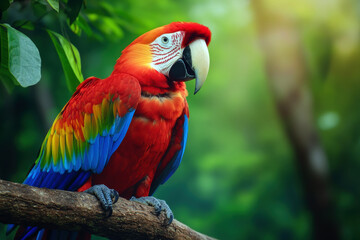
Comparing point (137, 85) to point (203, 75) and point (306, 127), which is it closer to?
point (203, 75)

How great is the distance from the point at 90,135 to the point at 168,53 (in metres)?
0.32

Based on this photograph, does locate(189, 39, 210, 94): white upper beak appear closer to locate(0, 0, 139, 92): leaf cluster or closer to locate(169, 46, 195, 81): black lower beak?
locate(169, 46, 195, 81): black lower beak

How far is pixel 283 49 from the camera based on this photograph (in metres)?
2.45

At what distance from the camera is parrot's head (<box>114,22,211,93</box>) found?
107cm

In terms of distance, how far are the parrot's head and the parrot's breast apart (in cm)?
5

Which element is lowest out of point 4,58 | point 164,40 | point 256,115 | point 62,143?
point 256,115

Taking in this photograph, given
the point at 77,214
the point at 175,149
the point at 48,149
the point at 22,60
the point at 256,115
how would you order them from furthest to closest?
the point at 256,115
the point at 175,149
the point at 48,149
the point at 77,214
the point at 22,60

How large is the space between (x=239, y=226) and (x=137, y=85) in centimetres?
192

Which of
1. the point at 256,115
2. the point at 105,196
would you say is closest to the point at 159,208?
the point at 105,196

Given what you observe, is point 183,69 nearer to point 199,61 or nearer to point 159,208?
point 199,61

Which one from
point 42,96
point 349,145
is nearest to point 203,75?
point 42,96

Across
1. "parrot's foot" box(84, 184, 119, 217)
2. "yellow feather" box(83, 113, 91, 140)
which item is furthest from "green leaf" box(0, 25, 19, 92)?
"parrot's foot" box(84, 184, 119, 217)

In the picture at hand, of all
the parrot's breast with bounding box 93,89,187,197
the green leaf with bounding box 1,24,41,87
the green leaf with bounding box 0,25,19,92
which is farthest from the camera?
the parrot's breast with bounding box 93,89,187,197

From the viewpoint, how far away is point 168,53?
1084 millimetres
